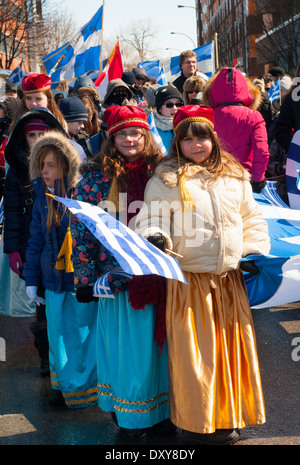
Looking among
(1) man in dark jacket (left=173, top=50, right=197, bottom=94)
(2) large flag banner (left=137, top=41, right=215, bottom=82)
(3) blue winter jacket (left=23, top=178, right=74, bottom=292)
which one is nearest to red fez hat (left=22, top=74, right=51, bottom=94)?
(3) blue winter jacket (left=23, top=178, right=74, bottom=292)

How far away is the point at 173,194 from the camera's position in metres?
3.33

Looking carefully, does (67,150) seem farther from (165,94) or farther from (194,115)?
(165,94)

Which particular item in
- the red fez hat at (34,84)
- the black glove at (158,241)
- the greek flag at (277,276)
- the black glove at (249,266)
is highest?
the red fez hat at (34,84)

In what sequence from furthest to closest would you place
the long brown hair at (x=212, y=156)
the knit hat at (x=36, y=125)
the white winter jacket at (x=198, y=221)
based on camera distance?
1. the knit hat at (x=36, y=125)
2. the long brown hair at (x=212, y=156)
3. the white winter jacket at (x=198, y=221)

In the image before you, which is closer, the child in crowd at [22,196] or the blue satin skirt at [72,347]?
the blue satin skirt at [72,347]

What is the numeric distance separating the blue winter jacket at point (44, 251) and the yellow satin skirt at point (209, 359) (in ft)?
3.19

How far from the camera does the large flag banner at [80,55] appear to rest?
1269 centimetres

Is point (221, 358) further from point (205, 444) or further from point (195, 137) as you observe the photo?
point (195, 137)

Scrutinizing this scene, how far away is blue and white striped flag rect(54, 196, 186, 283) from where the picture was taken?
9.59 feet

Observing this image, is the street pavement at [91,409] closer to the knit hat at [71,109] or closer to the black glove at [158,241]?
the black glove at [158,241]

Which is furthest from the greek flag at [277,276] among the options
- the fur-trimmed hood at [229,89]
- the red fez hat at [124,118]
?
the fur-trimmed hood at [229,89]

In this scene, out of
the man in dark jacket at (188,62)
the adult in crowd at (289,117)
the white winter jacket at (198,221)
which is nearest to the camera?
the white winter jacket at (198,221)

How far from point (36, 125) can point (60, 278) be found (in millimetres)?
1335

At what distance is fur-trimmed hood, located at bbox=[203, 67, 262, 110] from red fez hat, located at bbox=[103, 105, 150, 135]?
7.26 feet
